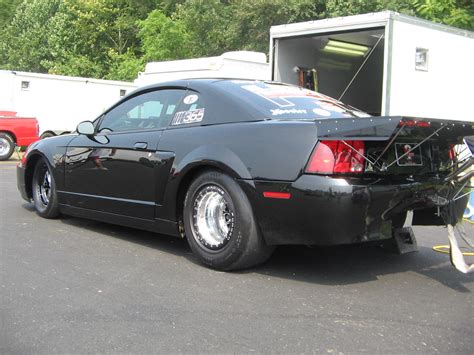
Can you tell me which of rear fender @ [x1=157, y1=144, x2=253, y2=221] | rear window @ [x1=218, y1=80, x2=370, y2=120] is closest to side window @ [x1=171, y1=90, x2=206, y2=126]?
rear window @ [x1=218, y1=80, x2=370, y2=120]

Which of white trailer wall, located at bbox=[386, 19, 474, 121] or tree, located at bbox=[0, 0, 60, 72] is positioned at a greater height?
tree, located at bbox=[0, 0, 60, 72]

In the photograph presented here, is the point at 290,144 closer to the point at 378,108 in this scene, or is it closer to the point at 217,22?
the point at 378,108

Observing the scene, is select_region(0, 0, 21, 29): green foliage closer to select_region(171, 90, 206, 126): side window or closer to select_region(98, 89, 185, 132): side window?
select_region(98, 89, 185, 132): side window

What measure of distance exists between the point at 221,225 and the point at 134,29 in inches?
1245

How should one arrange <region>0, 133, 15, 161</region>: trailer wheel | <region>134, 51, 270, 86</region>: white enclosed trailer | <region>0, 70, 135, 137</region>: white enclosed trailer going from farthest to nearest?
<region>0, 70, 135, 137</region>: white enclosed trailer
<region>0, 133, 15, 161</region>: trailer wheel
<region>134, 51, 270, 86</region>: white enclosed trailer

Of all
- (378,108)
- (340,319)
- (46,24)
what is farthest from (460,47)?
(46,24)

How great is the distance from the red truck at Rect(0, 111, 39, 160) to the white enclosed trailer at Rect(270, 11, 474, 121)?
871cm

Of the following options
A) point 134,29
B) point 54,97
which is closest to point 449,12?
point 54,97

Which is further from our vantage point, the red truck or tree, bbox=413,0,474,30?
the red truck

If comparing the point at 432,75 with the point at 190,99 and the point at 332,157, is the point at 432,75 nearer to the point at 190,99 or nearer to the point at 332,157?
the point at 190,99

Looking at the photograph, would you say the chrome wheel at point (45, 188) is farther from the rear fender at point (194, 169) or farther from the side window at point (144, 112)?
the rear fender at point (194, 169)

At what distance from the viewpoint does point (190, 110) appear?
467 centimetres

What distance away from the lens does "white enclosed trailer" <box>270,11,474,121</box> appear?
29.6ft

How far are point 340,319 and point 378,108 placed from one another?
10.7 m
